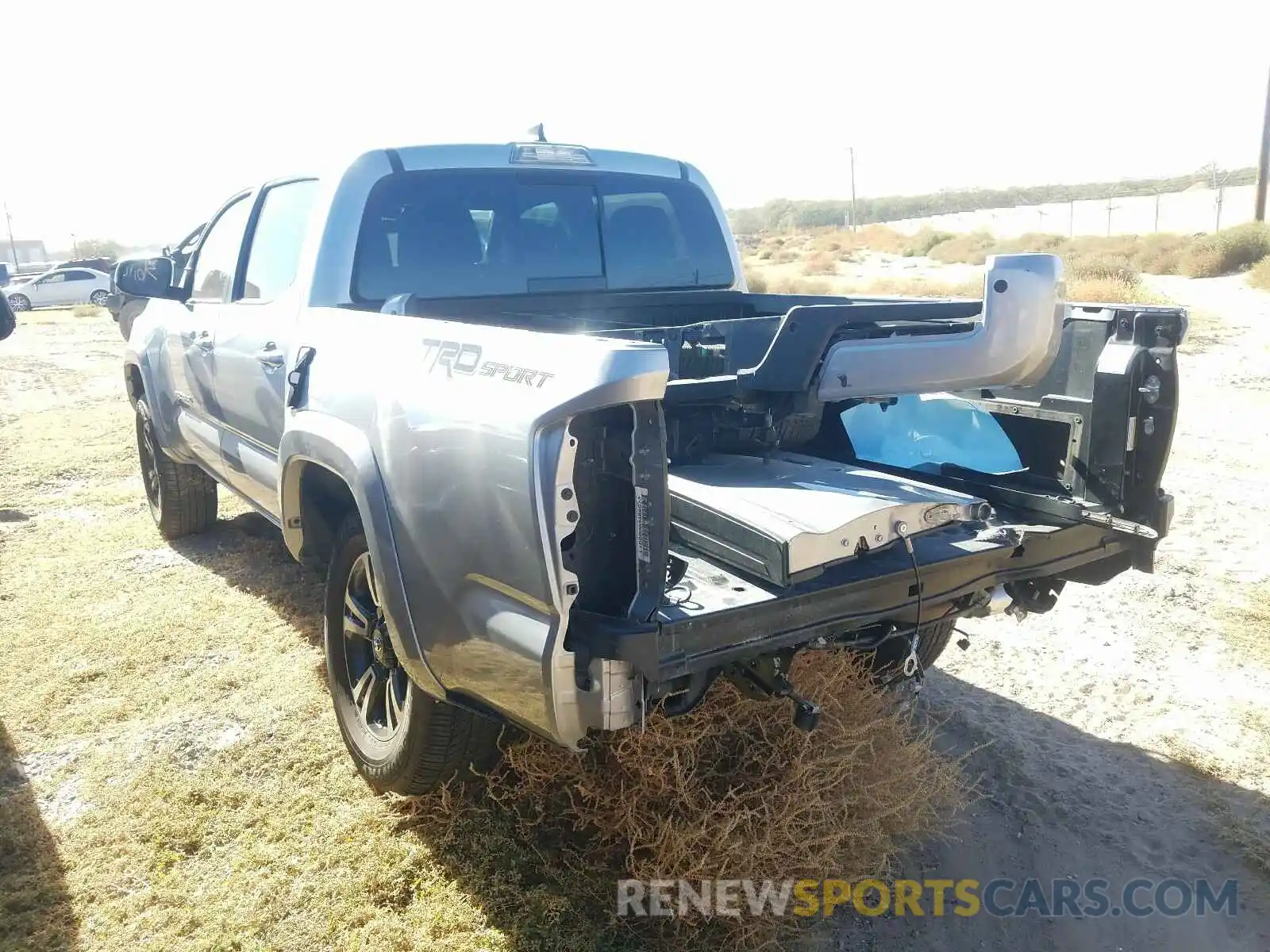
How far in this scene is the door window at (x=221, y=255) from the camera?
4.72 m

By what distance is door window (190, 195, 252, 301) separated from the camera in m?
4.72

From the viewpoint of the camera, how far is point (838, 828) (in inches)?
118

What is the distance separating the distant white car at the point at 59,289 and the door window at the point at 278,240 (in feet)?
101

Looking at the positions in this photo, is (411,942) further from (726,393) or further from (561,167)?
(561,167)

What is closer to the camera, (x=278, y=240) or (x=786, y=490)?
(x=786, y=490)

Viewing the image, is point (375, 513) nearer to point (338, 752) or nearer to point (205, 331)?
point (338, 752)

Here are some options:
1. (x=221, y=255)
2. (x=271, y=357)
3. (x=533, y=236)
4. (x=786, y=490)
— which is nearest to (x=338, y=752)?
(x=271, y=357)

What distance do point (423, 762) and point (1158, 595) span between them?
13.4ft

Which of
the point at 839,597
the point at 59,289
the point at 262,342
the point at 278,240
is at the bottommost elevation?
the point at 59,289

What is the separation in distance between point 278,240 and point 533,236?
3.59 ft

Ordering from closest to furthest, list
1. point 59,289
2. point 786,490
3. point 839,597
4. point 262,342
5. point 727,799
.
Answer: point 839,597 < point 786,490 < point 727,799 < point 262,342 < point 59,289

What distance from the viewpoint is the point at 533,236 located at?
429cm

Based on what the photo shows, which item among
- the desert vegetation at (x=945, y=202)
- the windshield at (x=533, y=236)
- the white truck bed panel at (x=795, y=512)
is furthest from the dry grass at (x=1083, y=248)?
the desert vegetation at (x=945, y=202)

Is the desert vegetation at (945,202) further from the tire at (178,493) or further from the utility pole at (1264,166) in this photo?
the tire at (178,493)
